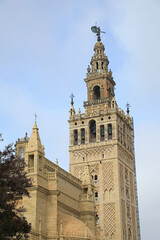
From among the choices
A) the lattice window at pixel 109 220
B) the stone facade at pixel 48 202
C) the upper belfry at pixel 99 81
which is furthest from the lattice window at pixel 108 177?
the stone facade at pixel 48 202

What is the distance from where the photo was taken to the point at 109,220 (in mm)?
52406

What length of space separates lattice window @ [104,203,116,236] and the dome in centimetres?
1491

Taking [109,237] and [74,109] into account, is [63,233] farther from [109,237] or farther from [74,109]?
[74,109]

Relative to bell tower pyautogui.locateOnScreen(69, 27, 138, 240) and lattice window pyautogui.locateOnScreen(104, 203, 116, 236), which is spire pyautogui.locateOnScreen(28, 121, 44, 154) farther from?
lattice window pyautogui.locateOnScreen(104, 203, 116, 236)

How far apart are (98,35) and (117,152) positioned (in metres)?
20.8

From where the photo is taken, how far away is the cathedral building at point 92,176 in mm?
36156

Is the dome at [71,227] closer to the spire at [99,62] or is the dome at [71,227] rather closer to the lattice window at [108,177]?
the lattice window at [108,177]

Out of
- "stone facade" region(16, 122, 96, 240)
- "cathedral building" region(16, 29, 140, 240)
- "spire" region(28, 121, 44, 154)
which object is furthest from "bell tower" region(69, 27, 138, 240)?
"spire" region(28, 121, 44, 154)

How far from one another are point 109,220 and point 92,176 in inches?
241

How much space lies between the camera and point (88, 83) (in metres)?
63.5

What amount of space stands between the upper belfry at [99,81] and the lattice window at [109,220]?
47.4 ft

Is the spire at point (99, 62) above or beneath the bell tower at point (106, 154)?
above

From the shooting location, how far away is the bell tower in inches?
2088

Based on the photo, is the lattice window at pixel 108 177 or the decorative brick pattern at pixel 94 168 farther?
the decorative brick pattern at pixel 94 168
